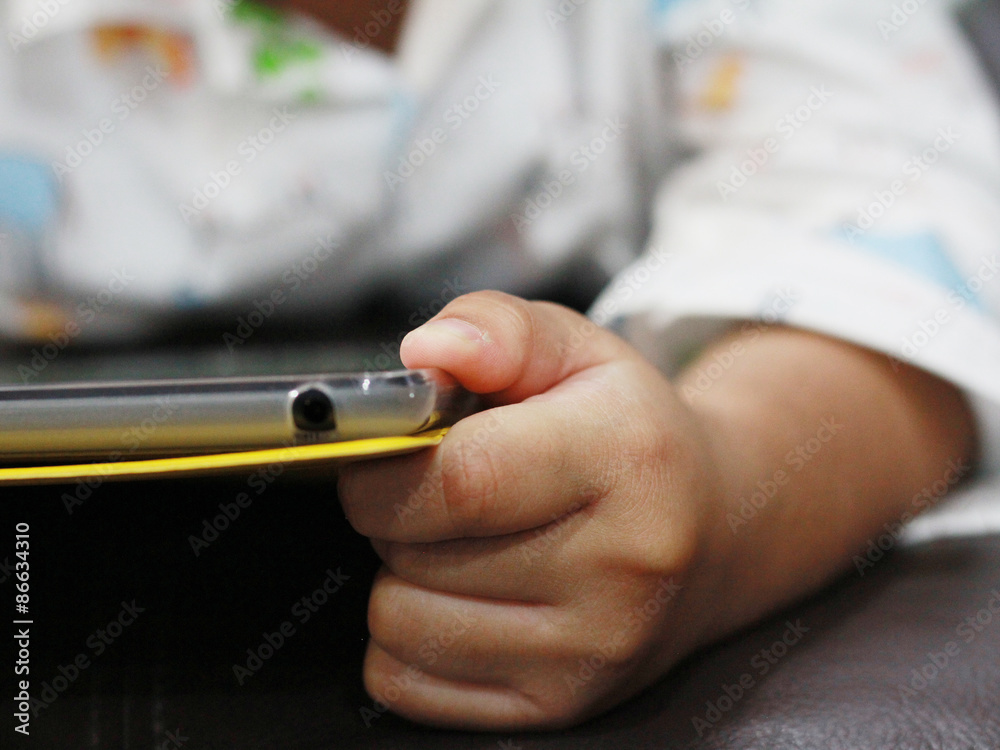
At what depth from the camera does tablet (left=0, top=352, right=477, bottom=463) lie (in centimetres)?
17

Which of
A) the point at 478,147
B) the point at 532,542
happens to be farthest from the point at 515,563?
the point at 478,147

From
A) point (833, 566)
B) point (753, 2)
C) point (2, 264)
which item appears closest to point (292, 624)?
point (833, 566)

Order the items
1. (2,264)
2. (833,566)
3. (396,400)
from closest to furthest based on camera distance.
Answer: (396,400), (833,566), (2,264)

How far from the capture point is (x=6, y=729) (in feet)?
0.76

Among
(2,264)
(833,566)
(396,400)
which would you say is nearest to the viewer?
(396,400)

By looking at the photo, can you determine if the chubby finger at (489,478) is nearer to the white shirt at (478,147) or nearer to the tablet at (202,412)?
the tablet at (202,412)

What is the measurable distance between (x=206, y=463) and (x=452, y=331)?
0.07m

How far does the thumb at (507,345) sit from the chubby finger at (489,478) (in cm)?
1

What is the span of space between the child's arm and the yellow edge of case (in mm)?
35

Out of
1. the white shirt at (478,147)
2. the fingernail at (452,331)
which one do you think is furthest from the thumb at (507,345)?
the white shirt at (478,147)

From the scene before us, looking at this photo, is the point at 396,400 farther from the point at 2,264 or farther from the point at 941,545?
the point at 2,264

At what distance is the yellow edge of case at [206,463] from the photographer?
17 cm

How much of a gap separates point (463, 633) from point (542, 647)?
0.08 feet

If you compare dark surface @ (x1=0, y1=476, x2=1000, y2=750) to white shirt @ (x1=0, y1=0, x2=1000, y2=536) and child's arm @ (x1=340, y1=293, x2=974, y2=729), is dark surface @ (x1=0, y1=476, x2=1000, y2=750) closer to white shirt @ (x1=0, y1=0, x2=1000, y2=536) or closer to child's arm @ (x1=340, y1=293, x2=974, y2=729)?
child's arm @ (x1=340, y1=293, x2=974, y2=729)
